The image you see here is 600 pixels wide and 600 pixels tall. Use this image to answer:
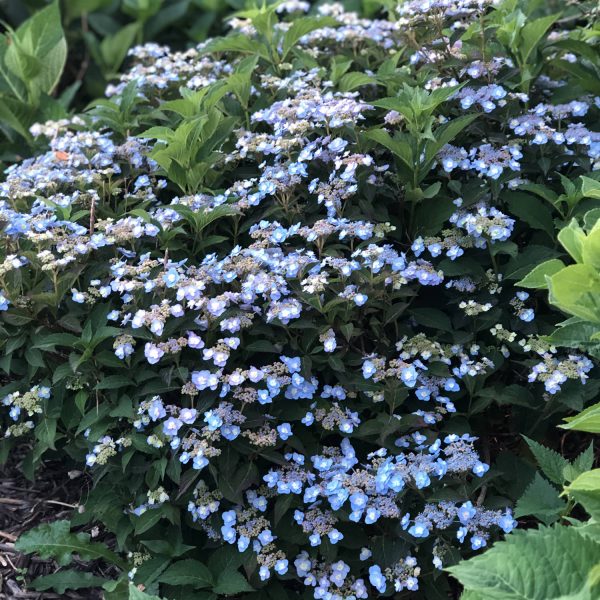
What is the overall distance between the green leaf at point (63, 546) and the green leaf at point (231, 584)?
372 mm

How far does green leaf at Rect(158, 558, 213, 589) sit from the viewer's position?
260cm

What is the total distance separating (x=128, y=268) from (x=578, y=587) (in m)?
1.57

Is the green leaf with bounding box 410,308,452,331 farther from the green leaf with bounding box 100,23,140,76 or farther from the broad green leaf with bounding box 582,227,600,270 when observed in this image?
the green leaf with bounding box 100,23,140,76

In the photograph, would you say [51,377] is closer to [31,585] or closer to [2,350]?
[2,350]

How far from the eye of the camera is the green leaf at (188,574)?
2.60 metres

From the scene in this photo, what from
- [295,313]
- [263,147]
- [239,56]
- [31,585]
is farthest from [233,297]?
[239,56]

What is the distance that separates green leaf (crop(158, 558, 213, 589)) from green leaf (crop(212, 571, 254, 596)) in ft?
0.09

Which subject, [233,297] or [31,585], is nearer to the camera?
[233,297]

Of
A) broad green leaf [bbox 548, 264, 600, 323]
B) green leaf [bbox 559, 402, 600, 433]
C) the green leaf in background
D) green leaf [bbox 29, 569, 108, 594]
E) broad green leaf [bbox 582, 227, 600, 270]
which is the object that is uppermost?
broad green leaf [bbox 582, 227, 600, 270]

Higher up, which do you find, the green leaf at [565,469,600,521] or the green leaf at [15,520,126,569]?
the green leaf at [565,469,600,521]

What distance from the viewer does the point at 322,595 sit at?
2.54 meters

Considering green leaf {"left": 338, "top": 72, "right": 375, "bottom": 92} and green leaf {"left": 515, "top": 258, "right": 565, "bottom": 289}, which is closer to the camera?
green leaf {"left": 515, "top": 258, "right": 565, "bottom": 289}

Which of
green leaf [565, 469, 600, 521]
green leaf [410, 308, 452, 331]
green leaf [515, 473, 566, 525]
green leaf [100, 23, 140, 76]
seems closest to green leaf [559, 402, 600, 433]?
green leaf [565, 469, 600, 521]

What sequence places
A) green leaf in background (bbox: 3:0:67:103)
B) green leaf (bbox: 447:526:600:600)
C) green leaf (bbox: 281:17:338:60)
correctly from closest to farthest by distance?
green leaf (bbox: 447:526:600:600)
green leaf (bbox: 281:17:338:60)
green leaf in background (bbox: 3:0:67:103)
